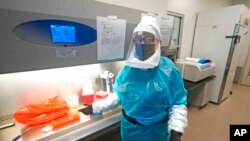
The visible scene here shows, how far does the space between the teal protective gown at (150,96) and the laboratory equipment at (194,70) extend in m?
1.60

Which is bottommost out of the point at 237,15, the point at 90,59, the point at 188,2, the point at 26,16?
the point at 90,59

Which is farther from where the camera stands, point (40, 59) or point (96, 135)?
point (96, 135)

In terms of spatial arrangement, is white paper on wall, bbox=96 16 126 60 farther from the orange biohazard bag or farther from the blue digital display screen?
the orange biohazard bag

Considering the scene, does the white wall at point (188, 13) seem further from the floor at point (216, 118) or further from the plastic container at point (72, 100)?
the plastic container at point (72, 100)

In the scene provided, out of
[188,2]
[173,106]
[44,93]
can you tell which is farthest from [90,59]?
[188,2]

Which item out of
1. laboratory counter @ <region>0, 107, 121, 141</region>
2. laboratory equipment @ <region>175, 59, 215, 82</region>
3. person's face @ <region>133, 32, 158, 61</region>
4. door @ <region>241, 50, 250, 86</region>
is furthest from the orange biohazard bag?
door @ <region>241, 50, 250, 86</region>

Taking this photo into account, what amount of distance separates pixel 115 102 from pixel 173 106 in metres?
0.42

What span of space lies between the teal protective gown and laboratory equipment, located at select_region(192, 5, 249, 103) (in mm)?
2365

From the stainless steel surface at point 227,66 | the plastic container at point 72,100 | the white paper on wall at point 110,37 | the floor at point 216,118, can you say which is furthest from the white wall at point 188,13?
the plastic container at point 72,100

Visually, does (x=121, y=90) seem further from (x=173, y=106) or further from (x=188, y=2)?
(x=188, y=2)

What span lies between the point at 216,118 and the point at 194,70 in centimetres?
108

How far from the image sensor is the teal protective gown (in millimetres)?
867

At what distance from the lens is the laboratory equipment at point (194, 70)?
7.54 feet

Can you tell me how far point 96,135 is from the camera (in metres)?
0.92
